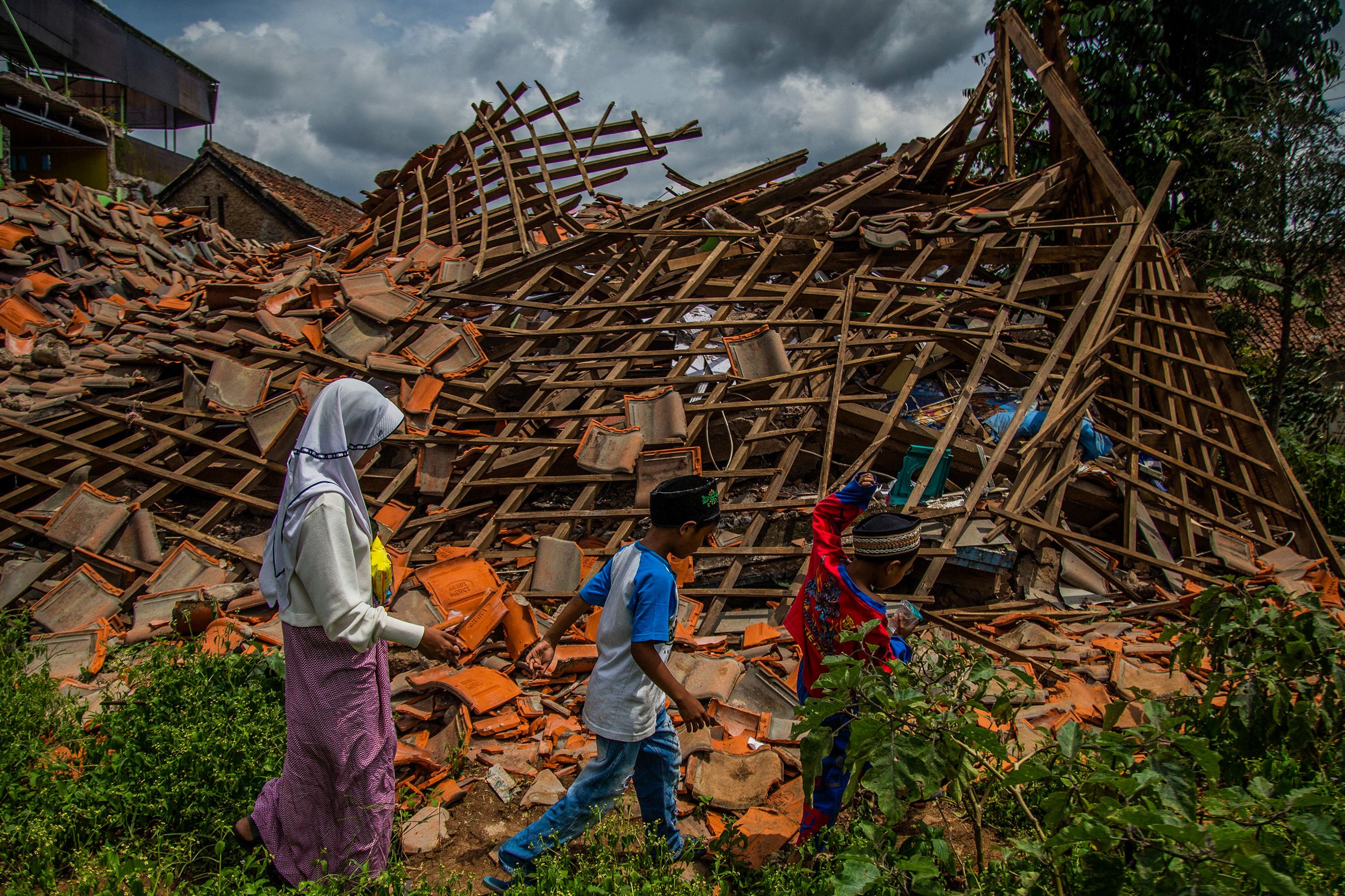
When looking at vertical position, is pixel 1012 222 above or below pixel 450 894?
above

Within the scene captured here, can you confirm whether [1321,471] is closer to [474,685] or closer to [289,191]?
[474,685]

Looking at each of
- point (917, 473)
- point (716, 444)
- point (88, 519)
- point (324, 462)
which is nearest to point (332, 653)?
point (324, 462)

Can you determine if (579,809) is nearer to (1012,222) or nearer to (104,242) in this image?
(1012,222)

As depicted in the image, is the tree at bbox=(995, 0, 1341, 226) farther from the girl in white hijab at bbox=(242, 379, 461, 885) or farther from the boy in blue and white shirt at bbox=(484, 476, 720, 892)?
the girl in white hijab at bbox=(242, 379, 461, 885)

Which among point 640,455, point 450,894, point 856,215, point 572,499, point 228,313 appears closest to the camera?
point 450,894

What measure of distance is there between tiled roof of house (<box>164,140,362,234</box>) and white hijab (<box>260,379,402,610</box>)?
2074cm

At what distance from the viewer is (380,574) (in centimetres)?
255

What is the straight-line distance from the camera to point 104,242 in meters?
11.8

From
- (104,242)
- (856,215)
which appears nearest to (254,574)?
(856,215)

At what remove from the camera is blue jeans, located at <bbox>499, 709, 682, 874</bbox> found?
8.48 feet

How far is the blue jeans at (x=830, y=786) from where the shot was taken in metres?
2.55

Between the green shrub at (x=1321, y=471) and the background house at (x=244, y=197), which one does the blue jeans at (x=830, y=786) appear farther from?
the background house at (x=244, y=197)

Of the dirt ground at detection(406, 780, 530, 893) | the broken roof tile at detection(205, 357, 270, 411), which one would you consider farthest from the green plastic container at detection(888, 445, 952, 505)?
the broken roof tile at detection(205, 357, 270, 411)

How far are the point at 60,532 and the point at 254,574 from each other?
4.70 ft
